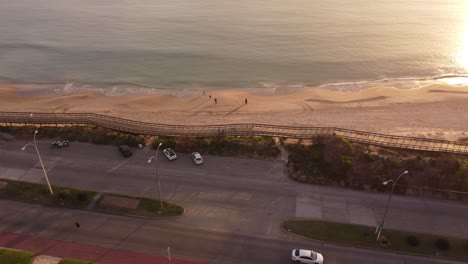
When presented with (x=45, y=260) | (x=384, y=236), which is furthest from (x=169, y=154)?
(x=384, y=236)

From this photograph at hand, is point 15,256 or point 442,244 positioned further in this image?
point 442,244

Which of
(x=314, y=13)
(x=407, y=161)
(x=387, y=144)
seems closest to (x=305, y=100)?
(x=387, y=144)

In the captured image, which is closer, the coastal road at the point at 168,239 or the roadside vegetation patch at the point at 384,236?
the coastal road at the point at 168,239

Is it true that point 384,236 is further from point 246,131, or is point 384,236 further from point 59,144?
point 59,144

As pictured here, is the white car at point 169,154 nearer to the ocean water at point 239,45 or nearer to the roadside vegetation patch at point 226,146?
the roadside vegetation patch at point 226,146

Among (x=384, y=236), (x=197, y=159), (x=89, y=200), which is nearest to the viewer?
(x=384, y=236)

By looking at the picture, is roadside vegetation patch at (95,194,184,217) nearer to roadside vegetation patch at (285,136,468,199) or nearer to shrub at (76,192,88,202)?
shrub at (76,192,88,202)

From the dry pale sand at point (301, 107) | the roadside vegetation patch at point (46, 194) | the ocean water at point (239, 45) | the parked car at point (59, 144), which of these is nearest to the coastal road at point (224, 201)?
the parked car at point (59, 144)

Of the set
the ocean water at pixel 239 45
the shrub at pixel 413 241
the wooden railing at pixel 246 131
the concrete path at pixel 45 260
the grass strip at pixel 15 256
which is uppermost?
the ocean water at pixel 239 45
